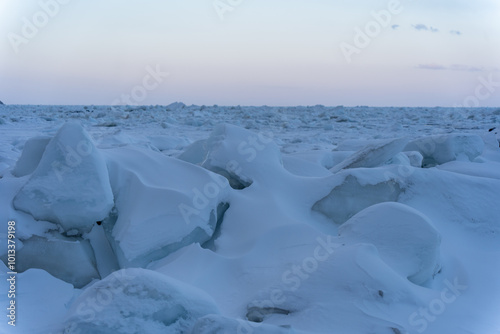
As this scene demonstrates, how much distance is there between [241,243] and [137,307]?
104cm

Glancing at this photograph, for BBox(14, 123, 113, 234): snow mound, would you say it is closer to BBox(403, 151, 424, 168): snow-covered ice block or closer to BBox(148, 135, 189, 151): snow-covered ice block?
BBox(403, 151, 424, 168): snow-covered ice block

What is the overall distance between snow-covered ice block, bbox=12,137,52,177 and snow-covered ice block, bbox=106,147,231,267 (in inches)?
18.0

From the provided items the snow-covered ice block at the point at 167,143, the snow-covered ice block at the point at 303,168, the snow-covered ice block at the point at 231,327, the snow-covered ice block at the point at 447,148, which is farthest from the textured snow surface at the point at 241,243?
the snow-covered ice block at the point at 167,143

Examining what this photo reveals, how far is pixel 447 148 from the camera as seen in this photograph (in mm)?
4070

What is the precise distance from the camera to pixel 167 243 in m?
2.37

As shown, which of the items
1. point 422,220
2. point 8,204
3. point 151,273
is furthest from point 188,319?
point 8,204

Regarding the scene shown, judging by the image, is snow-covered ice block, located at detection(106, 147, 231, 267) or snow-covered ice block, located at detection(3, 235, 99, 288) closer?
snow-covered ice block, located at detection(3, 235, 99, 288)

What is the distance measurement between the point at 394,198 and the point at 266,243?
104 cm

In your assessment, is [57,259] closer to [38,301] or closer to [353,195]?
[38,301]

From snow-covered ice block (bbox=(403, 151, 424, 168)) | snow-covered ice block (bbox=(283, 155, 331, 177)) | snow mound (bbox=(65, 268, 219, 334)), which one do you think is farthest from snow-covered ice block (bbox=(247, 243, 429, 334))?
snow-covered ice block (bbox=(403, 151, 424, 168))

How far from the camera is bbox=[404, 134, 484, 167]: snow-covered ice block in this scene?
407cm

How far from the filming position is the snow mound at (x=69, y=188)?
7.64 ft

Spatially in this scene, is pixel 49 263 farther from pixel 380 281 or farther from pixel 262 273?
pixel 380 281

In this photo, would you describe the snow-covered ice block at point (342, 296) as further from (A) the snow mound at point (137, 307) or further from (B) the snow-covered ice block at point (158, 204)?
(B) the snow-covered ice block at point (158, 204)
